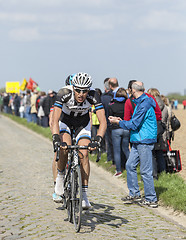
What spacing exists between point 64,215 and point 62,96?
1.86 metres

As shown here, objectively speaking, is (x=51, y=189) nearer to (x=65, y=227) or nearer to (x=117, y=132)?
(x=117, y=132)

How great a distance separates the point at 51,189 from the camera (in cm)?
914

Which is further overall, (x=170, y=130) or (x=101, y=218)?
(x=170, y=130)

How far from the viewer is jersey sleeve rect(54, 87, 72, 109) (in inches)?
246

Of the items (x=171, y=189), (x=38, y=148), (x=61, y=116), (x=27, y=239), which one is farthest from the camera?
(x=38, y=148)

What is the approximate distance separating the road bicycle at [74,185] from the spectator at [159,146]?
3.26 m

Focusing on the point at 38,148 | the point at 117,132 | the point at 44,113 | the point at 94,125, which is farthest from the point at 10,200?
the point at 44,113

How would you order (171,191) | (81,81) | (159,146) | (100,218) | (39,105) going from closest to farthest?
1. (81,81)
2. (100,218)
3. (171,191)
4. (159,146)
5. (39,105)

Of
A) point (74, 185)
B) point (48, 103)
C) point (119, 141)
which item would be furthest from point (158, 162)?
point (48, 103)

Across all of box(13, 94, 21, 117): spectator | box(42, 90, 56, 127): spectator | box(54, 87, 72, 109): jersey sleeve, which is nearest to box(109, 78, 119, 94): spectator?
box(54, 87, 72, 109): jersey sleeve

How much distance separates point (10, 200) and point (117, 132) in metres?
3.35

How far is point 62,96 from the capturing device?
20.5 feet

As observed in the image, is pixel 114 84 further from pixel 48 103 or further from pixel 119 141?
pixel 48 103

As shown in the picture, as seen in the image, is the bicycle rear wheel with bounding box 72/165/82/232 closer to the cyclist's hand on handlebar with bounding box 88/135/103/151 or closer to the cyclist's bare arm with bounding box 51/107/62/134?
the cyclist's hand on handlebar with bounding box 88/135/103/151
